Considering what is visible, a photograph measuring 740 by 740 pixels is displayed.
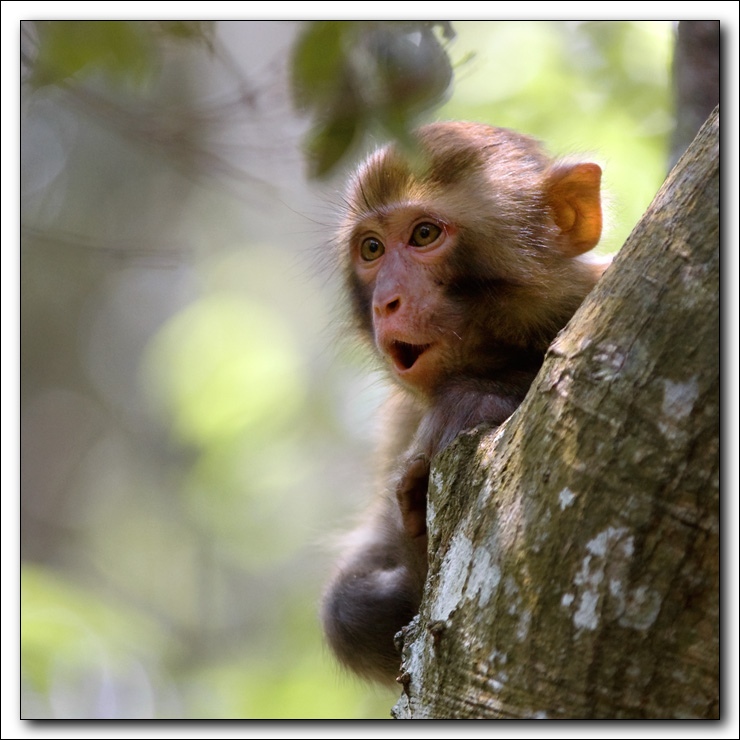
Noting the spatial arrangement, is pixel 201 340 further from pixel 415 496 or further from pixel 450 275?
pixel 415 496

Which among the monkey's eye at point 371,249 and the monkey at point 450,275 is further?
the monkey's eye at point 371,249

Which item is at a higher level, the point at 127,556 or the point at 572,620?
the point at 127,556

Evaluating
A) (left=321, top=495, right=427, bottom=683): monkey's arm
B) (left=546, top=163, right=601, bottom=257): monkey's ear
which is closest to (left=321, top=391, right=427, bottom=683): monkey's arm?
(left=321, top=495, right=427, bottom=683): monkey's arm

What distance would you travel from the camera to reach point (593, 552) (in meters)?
2.20

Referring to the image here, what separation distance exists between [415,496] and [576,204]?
1.48m

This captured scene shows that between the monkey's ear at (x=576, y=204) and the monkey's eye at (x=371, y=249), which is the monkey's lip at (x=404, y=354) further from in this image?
the monkey's ear at (x=576, y=204)

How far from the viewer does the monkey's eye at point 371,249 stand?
387 cm

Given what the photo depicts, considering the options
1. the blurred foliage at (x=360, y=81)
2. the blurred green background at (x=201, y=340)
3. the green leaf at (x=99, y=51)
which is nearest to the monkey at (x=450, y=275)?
the blurred green background at (x=201, y=340)

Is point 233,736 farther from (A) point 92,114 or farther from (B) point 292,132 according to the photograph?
(A) point 92,114

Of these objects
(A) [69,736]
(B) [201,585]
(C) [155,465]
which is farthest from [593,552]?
(C) [155,465]

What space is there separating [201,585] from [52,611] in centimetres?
500

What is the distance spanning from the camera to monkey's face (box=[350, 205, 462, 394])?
3.45m

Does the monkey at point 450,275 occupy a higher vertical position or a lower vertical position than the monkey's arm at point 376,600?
higher

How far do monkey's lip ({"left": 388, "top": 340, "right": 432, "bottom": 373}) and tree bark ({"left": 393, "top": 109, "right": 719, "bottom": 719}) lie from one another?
1.16 metres
